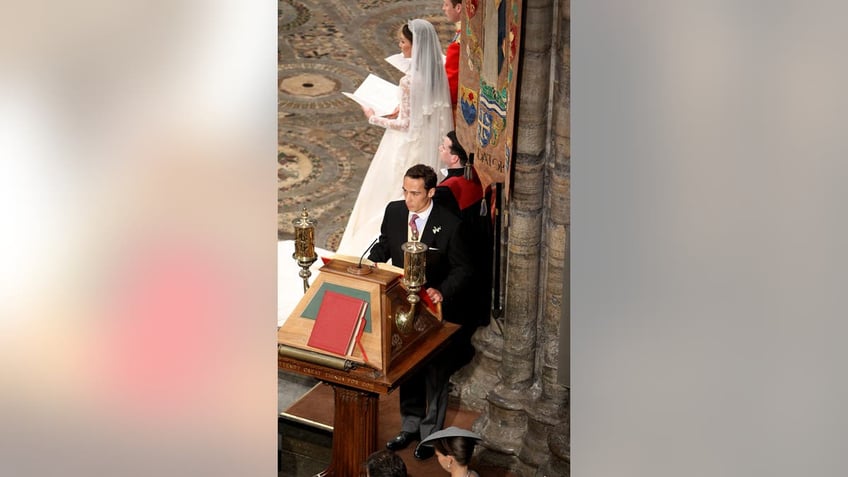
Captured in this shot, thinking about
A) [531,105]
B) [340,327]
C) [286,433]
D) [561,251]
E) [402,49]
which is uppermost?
[402,49]

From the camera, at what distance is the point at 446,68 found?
4906mm

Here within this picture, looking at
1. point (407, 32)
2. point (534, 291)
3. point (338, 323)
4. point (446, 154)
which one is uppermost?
point (407, 32)

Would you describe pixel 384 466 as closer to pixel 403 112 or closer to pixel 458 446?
pixel 458 446

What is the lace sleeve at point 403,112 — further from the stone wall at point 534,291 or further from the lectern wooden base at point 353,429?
the lectern wooden base at point 353,429

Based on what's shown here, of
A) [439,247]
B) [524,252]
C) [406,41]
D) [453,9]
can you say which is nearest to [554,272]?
[524,252]

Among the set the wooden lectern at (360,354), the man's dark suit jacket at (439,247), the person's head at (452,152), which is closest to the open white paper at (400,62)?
the person's head at (452,152)

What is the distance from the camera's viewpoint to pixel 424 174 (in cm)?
464

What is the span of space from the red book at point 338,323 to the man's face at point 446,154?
2.84 ft

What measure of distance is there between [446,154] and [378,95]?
747 millimetres

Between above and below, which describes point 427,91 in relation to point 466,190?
above

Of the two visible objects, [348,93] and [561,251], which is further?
[348,93]
